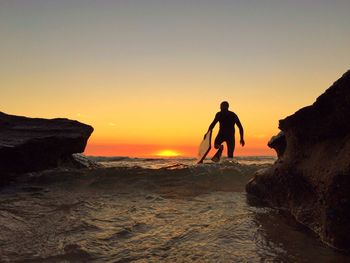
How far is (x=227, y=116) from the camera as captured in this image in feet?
47.7

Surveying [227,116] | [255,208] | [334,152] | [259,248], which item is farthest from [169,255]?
[227,116]

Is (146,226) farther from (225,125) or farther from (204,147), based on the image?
(204,147)

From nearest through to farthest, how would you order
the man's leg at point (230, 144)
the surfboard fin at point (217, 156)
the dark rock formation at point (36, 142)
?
1. the dark rock formation at point (36, 142)
2. the surfboard fin at point (217, 156)
3. the man's leg at point (230, 144)

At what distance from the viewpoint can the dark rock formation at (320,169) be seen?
12.3 ft

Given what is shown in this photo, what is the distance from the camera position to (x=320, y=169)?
4371 mm

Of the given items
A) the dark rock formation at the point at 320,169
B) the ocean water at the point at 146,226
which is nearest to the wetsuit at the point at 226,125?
the ocean water at the point at 146,226

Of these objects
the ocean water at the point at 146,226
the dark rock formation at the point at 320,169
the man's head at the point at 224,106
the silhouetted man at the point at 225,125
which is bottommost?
the ocean water at the point at 146,226

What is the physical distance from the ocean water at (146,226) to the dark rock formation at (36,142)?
0.92 m

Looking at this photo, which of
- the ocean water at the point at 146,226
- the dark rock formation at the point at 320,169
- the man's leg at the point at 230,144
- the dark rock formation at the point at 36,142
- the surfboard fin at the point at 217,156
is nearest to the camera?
the ocean water at the point at 146,226

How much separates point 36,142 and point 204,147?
23.8 feet

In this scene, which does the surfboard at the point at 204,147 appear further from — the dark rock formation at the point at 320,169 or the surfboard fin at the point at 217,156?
the dark rock formation at the point at 320,169

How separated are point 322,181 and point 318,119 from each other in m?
0.87

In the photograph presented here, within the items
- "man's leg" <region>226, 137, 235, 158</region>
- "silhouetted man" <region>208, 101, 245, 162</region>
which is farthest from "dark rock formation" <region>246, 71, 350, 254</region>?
"man's leg" <region>226, 137, 235, 158</region>

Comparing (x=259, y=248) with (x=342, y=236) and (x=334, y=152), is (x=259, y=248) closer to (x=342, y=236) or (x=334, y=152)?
(x=342, y=236)
